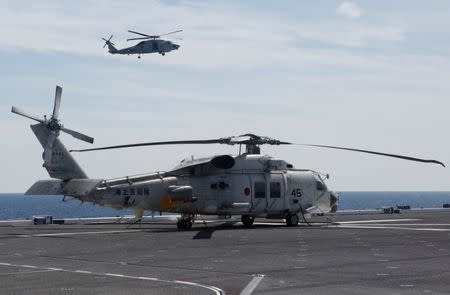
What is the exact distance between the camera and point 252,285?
2111 centimetres

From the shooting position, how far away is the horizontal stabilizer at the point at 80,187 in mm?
47281

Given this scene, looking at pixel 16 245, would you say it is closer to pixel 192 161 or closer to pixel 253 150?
pixel 192 161

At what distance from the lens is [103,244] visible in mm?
36906

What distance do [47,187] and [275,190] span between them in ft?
50.6

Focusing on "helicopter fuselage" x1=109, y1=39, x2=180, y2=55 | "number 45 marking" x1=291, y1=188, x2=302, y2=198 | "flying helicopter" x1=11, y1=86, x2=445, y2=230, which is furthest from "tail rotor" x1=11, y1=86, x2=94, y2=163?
"helicopter fuselage" x1=109, y1=39, x2=180, y2=55

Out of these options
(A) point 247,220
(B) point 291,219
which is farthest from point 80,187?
(B) point 291,219

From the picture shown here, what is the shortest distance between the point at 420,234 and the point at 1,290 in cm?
2863

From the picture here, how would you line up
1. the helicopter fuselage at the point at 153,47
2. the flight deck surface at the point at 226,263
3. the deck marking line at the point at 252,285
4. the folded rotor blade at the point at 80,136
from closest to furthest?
1. the deck marking line at the point at 252,285
2. the flight deck surface at the point at 226,263
3. the folded rotor blade at the point at 80,136
4. the helicopter fuselage at the point at 153,47

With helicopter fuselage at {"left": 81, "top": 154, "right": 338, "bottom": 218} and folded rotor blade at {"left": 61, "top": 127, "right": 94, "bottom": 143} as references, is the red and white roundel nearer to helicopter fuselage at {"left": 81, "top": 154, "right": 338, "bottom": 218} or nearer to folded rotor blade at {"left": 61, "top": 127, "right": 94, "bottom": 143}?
helicopter fuselage at {"left": 81, "top": 154, "right": 338, "bottom": 218}

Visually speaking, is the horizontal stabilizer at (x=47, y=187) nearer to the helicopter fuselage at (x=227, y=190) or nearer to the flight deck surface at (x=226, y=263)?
the helicopter fuselage at (x=227, y=190)

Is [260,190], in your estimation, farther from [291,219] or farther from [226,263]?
[226,263]

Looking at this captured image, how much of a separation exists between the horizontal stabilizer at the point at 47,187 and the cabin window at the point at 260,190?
13.0 metres

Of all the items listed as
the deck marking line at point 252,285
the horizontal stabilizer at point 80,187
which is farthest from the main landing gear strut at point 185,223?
the deck marking line at point 252,285

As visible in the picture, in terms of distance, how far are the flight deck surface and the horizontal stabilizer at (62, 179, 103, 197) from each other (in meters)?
4.17
